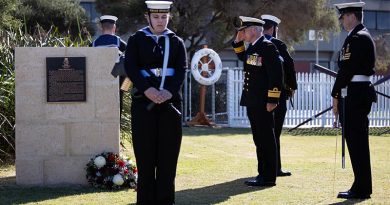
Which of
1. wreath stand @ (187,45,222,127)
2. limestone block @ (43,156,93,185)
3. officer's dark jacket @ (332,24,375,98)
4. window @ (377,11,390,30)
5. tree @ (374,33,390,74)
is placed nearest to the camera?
officer's dark jacket @ (332,24,375,98)

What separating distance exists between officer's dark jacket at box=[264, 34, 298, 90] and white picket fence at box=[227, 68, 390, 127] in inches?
385

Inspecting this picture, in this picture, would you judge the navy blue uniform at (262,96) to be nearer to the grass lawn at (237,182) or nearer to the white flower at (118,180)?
the grass lawn at (237,182)

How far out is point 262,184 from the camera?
787cm

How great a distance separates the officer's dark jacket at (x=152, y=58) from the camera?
594 centimetres

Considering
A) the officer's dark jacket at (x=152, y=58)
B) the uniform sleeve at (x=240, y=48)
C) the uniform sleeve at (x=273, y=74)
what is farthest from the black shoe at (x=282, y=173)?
the officer's dark jacket at (x=152, y=58)

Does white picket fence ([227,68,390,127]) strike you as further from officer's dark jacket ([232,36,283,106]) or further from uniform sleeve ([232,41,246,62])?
officer's dark jacket ([232,36,283,106])

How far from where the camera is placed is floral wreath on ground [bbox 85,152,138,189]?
7535mm

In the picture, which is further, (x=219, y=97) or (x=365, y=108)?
(x=219, y=97)

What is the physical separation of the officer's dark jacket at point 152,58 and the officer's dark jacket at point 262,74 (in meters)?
1.88

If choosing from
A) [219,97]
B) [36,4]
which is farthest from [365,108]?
[36,4]

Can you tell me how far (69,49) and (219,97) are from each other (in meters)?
13.8

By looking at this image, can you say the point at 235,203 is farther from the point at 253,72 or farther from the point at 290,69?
the point at 290,69

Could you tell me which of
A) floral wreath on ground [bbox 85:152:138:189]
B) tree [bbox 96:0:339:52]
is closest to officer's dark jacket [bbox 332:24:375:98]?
floral wreath on ground [bbox 85:152:138:189]

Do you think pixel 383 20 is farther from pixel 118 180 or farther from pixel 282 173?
pixel 118 180
